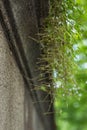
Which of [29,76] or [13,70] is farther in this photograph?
[29,76]

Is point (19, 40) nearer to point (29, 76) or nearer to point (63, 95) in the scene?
point (63, 95)

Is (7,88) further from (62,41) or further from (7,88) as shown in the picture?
(62,41)

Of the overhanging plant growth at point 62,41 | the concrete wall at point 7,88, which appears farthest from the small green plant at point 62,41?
the concrete wall at point 7,88

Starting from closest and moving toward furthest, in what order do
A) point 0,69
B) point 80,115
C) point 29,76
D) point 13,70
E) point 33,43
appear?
point 0,69
point 13,70
point 33,43
point 29,76
point 80,115

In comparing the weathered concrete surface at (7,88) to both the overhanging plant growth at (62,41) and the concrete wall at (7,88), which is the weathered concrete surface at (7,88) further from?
the overhanging plant growth at (62,41)

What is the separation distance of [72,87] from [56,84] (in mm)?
82

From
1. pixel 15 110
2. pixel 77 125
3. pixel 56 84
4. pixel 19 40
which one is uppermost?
pixel 77 125

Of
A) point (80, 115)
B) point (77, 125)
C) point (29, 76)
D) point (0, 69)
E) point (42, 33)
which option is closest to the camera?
point (0, 69)

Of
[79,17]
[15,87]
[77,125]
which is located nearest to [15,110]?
[15,87]

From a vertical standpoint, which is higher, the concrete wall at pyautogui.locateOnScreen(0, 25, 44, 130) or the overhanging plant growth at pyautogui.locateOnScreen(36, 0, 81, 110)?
the overhanging plant growth at pyautogui.locateOnScreen(36, 0, 81, 110)

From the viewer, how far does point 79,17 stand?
54.0 inches

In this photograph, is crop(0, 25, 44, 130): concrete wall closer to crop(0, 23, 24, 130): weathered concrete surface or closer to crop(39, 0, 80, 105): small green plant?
crop(0, 23, 24, 130): weathered concrete surface

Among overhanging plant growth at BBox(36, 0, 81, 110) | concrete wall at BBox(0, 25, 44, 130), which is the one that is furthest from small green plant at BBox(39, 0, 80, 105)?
concrete wall at BBox(0, 25, 44, 130)

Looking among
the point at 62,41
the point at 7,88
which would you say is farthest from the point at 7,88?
the point at 62,41
